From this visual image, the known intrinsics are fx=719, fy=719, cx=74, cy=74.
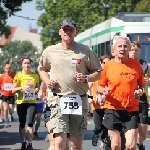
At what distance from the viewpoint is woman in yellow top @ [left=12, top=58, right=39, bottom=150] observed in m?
14.0

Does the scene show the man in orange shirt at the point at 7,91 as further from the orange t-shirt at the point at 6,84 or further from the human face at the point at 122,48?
the human face at the point at 122,48

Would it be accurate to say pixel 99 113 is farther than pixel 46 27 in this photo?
No

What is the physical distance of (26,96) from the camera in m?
14.0

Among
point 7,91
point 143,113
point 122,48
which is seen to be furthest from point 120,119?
point 7,91

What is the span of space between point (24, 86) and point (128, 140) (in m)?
5.09

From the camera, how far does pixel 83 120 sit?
917 centimetres

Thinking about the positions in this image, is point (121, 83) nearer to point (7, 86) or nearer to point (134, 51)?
point (134, 51)

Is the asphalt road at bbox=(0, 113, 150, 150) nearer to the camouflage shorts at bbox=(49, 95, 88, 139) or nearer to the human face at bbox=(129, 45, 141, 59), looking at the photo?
the human face at bbox=(129, 45, 141, 59)

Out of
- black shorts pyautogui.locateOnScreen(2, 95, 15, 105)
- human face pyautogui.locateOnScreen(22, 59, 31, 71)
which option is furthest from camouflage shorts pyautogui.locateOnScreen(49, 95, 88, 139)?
black shorts pyautogui.locateOnScreen(2, 95, 15, 105)

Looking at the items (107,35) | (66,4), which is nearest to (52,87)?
(107,35)

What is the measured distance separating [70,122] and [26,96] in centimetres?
487

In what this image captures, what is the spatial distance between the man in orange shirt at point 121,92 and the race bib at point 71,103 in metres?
0.35

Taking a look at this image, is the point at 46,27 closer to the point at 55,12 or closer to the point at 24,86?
the point at 55,12

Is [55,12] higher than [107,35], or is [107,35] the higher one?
[55,12]
